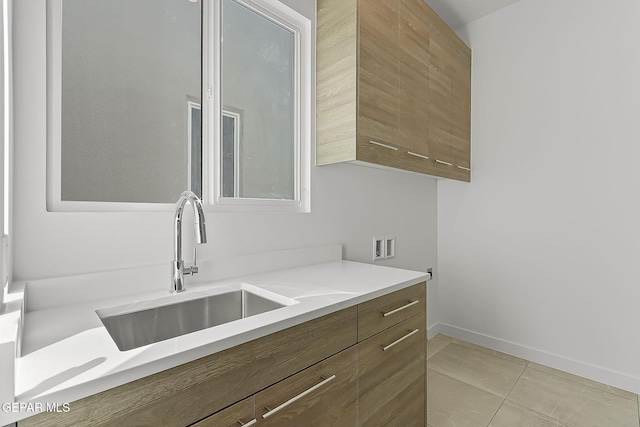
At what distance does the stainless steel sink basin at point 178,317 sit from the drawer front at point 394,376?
1.33ft

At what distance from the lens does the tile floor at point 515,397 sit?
1688 mm

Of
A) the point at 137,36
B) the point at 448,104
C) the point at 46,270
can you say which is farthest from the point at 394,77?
the point at 46,270

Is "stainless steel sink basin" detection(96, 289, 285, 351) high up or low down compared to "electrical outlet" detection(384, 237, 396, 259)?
down


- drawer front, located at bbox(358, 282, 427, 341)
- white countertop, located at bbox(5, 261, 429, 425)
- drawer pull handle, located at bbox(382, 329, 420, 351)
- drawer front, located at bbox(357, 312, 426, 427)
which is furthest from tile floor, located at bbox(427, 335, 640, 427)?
white countertop, located at bbox(5, 261, 429, 425)

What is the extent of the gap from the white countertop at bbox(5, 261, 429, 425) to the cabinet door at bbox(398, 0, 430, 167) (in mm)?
916

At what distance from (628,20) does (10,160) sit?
10.2 feet

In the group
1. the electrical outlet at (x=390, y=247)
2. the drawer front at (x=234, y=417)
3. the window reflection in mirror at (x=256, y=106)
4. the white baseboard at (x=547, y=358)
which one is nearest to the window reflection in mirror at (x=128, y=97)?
the window reflection in mirror at (x=256, y=106)

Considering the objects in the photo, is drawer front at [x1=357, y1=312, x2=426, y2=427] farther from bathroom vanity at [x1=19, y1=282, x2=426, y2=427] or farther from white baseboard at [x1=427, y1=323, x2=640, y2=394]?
white baseboard at [x1=427, y1=323, x2=640, y2=394]

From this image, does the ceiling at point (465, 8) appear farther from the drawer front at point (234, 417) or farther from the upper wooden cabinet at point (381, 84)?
the drawer front at point (234, 417)

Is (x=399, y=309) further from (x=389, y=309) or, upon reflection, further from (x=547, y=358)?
(x=547, y=358)

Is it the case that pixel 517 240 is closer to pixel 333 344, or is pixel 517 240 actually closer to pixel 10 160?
pixel 333 344

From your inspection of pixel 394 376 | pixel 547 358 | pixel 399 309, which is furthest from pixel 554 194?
pixel 394 376

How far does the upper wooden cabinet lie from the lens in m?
1.54

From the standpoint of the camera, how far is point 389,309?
4.11ft
